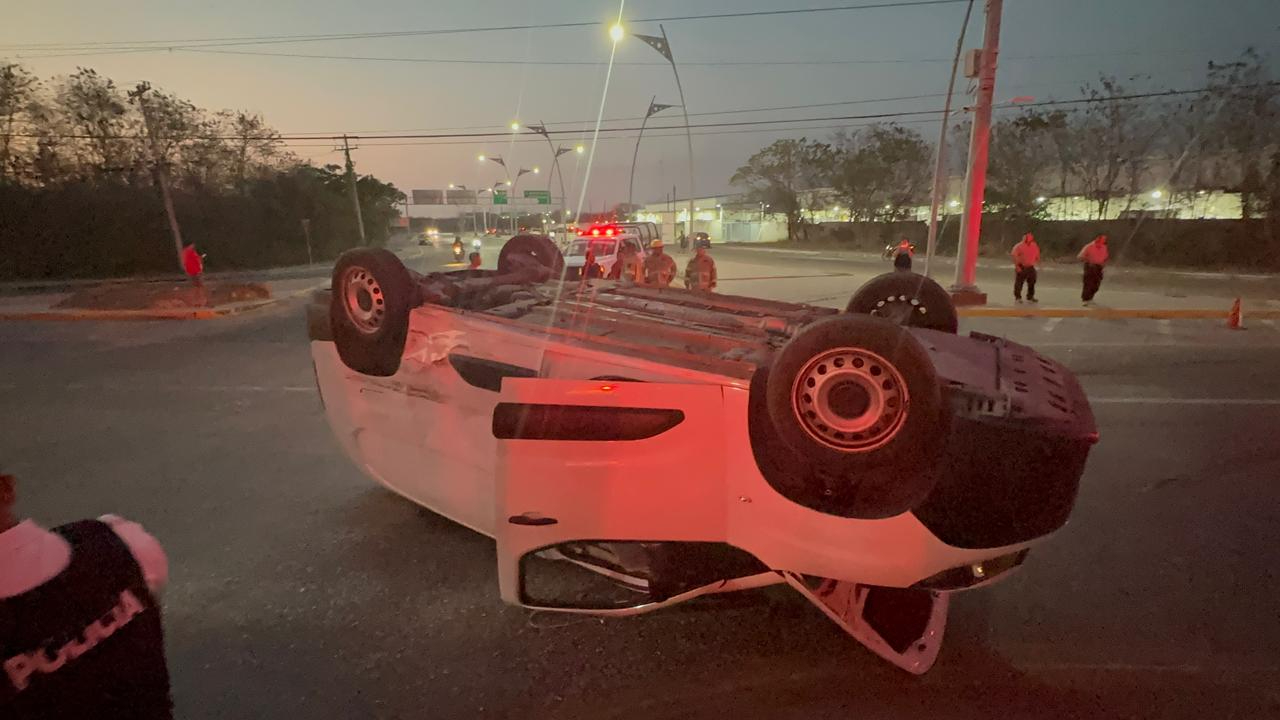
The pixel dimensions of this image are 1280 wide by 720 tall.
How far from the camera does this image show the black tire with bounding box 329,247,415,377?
378 cm

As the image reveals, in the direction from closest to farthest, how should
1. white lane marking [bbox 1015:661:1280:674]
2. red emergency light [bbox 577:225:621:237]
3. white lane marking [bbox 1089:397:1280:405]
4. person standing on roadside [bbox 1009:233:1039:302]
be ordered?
1. white lane marking [bbox 1015:661:1280:674]
2. white lane marking [bbox 1089:397:1280:405]
3. person standing on roadside [bbox 1009:233:1039:302]
4. red emergency light [bbox 577:225:621:237]

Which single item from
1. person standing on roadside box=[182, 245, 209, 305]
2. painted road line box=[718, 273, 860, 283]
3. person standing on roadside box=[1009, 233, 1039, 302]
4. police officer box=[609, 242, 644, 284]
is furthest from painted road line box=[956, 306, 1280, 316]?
person standing on roadside box=[182, 245, 209, 305]

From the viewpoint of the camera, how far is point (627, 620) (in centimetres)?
353

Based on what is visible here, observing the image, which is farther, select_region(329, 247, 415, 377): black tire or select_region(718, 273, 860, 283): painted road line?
select_region(718, 273, 860, 283): painted road line

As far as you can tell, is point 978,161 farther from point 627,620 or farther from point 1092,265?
point 627,620

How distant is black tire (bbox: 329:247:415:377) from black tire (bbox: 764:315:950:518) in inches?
83.7

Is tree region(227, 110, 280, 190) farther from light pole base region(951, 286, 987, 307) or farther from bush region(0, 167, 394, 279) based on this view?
light pole base region(951, 286, 987, 307)

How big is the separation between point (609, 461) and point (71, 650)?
1.73m

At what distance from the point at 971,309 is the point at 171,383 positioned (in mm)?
13716

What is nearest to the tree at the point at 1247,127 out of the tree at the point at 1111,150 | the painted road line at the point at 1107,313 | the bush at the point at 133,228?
the tree at the point at 1111,150

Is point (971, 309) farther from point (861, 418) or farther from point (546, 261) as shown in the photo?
point (861, 418)

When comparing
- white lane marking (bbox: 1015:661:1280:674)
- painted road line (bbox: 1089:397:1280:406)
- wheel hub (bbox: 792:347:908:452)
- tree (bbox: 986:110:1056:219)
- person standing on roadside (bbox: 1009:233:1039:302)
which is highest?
tree (bbox: 986:110:1056:219)

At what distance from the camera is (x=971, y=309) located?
14.6 m

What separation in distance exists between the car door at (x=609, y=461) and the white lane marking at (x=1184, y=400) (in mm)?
6231
